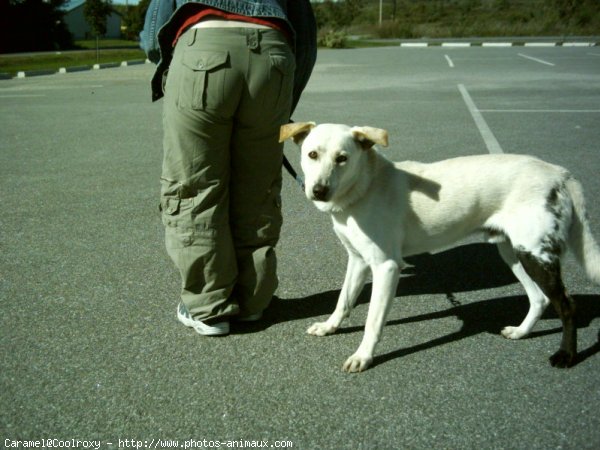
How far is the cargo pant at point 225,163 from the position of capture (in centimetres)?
287

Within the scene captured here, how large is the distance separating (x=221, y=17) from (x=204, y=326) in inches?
65.2

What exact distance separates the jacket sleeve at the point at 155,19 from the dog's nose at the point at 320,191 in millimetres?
1173

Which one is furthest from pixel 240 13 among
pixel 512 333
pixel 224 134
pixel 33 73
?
pixel 33 73

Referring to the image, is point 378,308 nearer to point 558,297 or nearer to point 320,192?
point 320,192

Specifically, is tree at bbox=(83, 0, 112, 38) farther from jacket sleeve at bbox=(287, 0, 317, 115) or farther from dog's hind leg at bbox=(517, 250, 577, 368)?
dog's hind leg at bbox=(517, 250, 577, 368)

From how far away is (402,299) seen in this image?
3773mm

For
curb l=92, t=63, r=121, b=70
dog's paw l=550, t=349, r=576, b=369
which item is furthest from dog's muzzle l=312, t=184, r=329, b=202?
curb l=92, t=63, r=121, b=70

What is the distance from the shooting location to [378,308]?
2994 millimetres

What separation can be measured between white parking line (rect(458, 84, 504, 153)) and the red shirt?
5133mm

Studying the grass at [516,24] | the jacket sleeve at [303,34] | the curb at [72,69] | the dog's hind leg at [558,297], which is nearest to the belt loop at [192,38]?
the jacket sleeve at [303,34]

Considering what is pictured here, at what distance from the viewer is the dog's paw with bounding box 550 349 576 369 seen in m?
2.93

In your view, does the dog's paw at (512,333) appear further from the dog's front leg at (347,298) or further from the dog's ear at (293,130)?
the dog's ear at (293,130)

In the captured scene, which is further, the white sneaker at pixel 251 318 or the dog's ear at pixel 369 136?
the white sneaker at pixel 251 318

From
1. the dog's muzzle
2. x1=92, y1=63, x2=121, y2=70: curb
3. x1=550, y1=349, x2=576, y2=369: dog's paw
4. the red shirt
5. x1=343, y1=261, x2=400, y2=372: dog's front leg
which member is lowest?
x1=92, y1=63, x2=121, y2=70: curb
